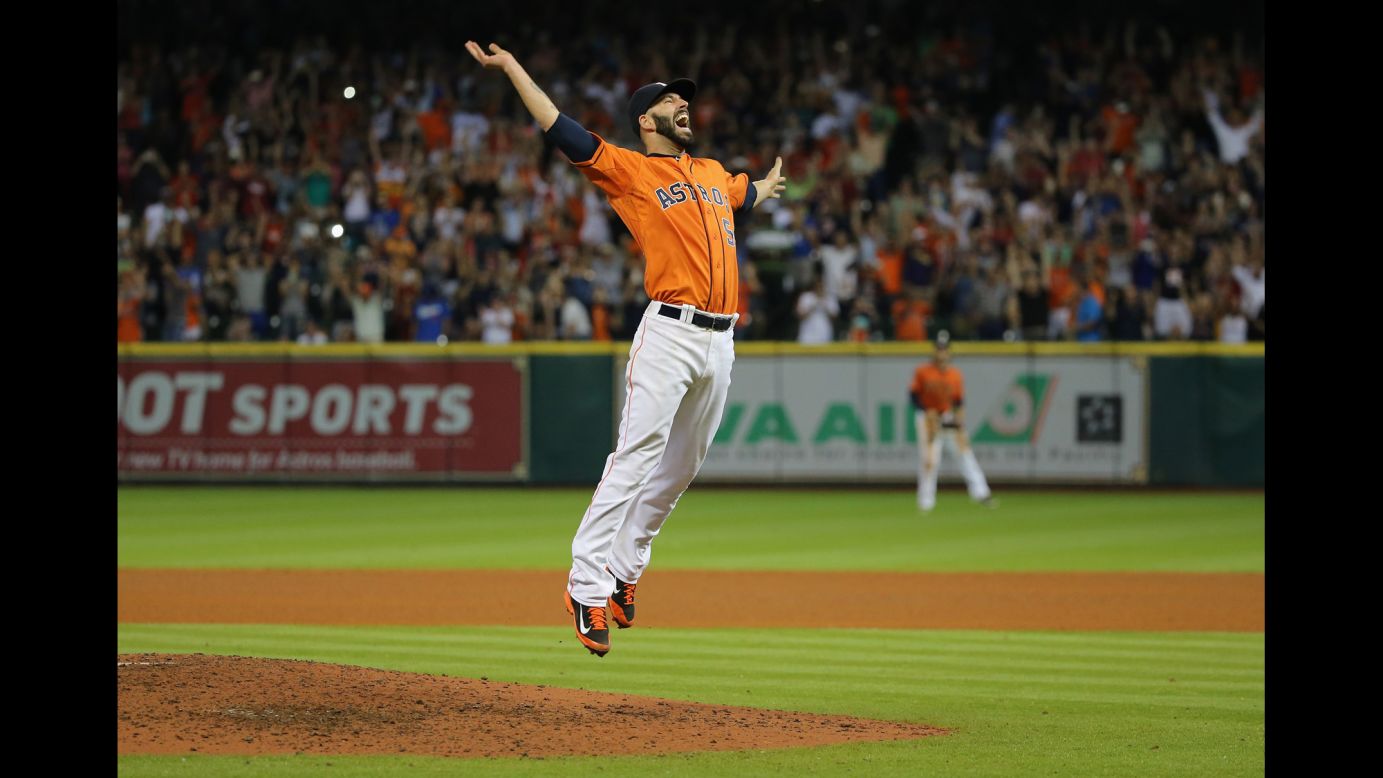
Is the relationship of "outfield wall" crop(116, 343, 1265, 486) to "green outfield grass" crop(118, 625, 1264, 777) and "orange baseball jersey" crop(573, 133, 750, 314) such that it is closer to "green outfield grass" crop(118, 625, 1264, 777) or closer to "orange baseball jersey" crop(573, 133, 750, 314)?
"green outfield grass" crop(118, 625, 1264, 777)

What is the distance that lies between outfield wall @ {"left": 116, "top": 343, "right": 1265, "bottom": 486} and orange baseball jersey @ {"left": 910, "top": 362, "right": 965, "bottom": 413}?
178 cm

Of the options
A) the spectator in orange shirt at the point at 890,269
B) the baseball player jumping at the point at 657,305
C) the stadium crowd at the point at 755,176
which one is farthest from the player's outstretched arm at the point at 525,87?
the spectator in orange shirt at the point at 890,269

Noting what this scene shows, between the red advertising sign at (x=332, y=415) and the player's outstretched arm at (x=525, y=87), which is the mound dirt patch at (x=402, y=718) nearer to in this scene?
the player's outstretched arm at (x=525, y=87)

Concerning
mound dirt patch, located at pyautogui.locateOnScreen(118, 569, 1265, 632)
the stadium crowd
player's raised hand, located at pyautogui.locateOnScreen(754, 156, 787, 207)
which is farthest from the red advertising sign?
player's raised hand, located at pyautogui.locateOnScreen(754, 156, 787, 207)

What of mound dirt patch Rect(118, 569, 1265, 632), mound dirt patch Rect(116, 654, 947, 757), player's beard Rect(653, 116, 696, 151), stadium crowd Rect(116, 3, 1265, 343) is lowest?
mound dirt patch Rect(118, 569, 1265, 632)

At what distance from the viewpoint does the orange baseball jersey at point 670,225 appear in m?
7.03

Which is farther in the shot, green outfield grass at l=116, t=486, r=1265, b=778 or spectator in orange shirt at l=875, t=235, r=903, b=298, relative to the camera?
spectator in orange shirt at l=875, t=235, r=903, b=298

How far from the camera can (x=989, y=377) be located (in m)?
20.3

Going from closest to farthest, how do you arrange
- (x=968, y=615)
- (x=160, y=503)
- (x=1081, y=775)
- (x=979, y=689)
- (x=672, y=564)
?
(x=1081, y=775), (x=979, y=689), (x=968, y=615), (x=672, y=564), (x=160, y=503)

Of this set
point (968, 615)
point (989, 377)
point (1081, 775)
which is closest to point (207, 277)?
point (989, 377)

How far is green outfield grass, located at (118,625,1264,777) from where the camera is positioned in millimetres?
6172

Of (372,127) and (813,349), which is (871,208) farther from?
(372,127)

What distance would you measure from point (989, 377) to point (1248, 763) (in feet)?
46.1

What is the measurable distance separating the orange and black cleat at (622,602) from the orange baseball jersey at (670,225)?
4.09ft
